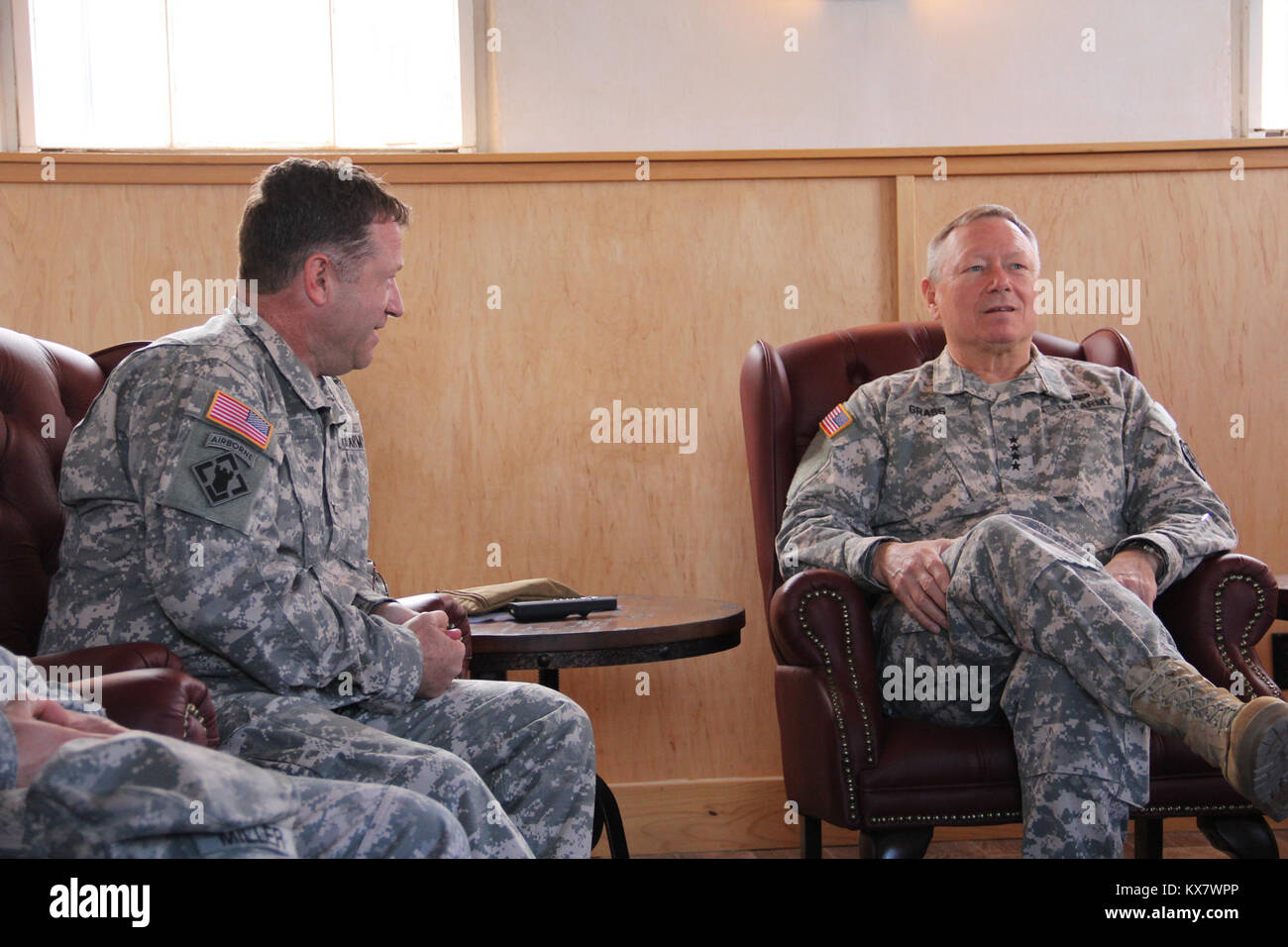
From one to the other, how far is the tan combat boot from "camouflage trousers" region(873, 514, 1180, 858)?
37mm

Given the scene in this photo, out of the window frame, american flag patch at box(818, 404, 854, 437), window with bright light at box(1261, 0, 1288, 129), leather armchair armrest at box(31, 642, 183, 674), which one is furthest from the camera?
window with bright light at box(1261, 0, 1288, 129)

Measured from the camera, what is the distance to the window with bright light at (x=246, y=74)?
3316 mm

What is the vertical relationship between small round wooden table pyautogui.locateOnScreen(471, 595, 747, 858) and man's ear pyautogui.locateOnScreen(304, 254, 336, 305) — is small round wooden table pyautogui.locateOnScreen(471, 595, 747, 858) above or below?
below

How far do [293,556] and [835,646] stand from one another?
86 centimetres

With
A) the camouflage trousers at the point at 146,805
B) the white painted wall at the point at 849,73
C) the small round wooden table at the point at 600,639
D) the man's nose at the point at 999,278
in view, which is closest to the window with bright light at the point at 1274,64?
the white painted wall at the point at 849,73

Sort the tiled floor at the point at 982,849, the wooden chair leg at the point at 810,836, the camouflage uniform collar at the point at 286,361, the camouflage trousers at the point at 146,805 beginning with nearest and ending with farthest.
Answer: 1. the camouflage trousers at the point at 146,805
2. the camouflage uniform collar at the point at 286,361
3. the wooden chair leg at the point at 810,836
4. the tiled floor at the point at 982,849

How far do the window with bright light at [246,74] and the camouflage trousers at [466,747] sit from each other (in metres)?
2.21

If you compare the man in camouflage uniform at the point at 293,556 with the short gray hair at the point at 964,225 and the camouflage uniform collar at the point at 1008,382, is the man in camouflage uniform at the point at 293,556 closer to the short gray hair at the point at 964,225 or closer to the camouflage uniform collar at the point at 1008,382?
the camouflage uniform collar at the point at 1008,382

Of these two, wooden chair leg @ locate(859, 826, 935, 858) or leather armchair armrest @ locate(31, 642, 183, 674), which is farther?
wooden chair leg @ locate(859, 826, 935, 858)

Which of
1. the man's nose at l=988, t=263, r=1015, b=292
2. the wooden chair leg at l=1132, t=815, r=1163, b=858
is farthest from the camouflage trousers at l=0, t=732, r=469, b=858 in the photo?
the man's nose at l=988, t=263, r=1015, b=292

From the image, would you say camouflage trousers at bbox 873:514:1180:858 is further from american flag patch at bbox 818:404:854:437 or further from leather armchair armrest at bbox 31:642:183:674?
leather armchair armrest at bbox 31:642:183:674

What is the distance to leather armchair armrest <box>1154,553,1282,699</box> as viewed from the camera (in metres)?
1.92

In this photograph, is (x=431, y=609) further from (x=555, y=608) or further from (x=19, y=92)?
(x=19, y=92)
